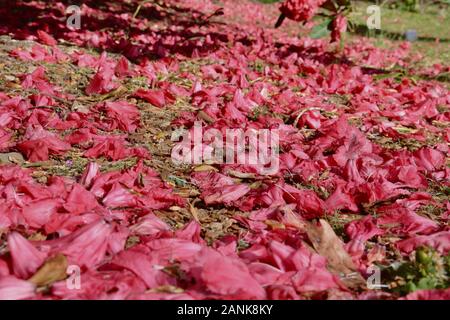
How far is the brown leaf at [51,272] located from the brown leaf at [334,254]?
728mm

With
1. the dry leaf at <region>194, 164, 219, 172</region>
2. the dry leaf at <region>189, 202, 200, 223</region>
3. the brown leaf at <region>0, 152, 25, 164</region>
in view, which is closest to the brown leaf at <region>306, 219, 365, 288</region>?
the dry leaf at <region>189, 202, 200, 223</region>

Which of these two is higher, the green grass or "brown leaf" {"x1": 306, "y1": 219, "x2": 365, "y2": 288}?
"brown leaf" {"x1": 306, "y1": 219, "x2": 365, "y2": 288}

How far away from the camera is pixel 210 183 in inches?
84.3

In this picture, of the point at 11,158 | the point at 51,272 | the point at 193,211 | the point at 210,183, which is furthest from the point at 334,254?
the point at 11,158

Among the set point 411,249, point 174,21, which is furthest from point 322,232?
point 174,21

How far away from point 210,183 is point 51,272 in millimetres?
928

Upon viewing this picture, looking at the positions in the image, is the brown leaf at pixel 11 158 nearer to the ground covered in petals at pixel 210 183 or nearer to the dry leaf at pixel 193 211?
the ground covered in petals at pixel 210 183

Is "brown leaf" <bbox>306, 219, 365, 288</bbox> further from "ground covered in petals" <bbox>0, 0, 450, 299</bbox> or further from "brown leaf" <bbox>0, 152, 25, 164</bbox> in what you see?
"brown leaf" <bbox>0, 152, 25, 164</bbox>

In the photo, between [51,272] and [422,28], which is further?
[422,28]

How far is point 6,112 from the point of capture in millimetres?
2611

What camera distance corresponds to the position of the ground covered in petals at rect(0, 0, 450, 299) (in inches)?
53.9

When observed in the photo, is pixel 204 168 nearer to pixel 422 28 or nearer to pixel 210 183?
pixel 210 183
